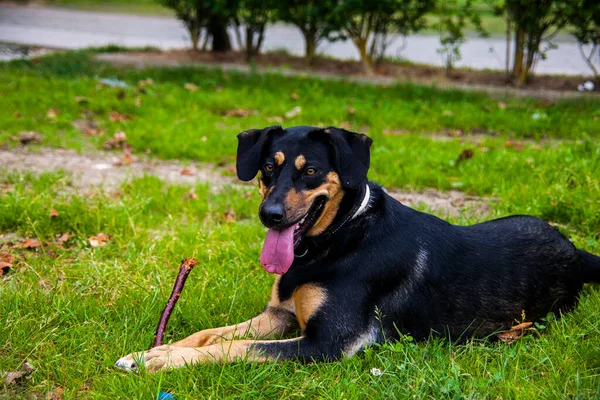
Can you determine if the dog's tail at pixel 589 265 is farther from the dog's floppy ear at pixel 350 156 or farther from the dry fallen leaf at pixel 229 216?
the dry fallen leaf at pixel 229 216

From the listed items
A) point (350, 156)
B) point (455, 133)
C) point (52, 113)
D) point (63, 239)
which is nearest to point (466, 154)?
point (455, 133)

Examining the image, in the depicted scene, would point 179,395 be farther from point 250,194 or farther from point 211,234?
point 250,194

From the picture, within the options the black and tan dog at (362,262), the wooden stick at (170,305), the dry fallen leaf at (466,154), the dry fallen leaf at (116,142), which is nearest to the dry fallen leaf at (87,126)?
the dry fallen leaf at (116,142)

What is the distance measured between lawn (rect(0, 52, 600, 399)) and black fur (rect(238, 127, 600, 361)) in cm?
17

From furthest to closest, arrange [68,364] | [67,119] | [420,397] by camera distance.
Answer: [67,119] < [68,364] < [420,397]

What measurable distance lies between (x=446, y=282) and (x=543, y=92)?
6.86 m

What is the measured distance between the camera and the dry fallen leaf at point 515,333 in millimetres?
3729

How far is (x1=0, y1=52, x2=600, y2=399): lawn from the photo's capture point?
3238 mm

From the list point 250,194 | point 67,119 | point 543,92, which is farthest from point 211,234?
point 543,92

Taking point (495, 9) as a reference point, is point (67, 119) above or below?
below

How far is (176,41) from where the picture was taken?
57.7 feet

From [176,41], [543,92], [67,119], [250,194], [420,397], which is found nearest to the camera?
[420,397]

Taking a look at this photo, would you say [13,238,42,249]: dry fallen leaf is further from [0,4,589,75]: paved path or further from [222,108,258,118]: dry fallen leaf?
[0,4,589,75]: paved path

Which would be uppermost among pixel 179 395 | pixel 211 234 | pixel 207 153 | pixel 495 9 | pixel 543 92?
pixel 495 9
